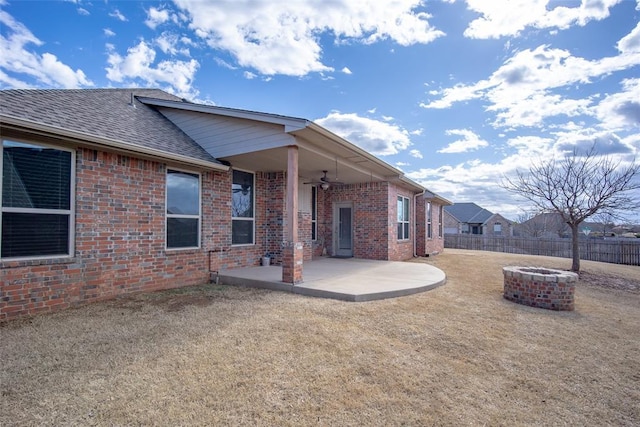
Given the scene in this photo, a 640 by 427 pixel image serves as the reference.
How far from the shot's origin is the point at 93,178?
523 cm

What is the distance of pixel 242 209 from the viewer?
8555 millimetres

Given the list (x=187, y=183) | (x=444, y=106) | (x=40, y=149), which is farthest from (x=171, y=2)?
(x=444, y=106)

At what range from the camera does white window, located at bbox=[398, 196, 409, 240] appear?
12470mm

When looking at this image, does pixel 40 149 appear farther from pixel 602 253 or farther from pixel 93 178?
pixel 602 253

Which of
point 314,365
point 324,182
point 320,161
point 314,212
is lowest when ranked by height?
point 314,365

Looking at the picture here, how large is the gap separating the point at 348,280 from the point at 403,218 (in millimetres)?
6808

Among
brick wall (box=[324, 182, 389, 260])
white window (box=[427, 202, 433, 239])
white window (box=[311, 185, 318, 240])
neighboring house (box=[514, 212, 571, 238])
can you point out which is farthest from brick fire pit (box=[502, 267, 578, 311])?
neighboring house (box=[514, 212, 571, 238])

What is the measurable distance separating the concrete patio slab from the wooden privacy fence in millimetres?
13579

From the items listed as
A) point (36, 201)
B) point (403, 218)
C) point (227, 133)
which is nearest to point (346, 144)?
point (227, 133)

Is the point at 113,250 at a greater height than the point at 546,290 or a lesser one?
greater

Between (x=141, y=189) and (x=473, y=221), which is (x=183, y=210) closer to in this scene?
(x=141, y=189)

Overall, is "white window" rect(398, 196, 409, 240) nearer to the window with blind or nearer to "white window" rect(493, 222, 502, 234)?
the window with blind

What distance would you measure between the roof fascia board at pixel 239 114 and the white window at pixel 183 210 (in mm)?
1583

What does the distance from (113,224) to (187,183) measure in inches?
70.8
